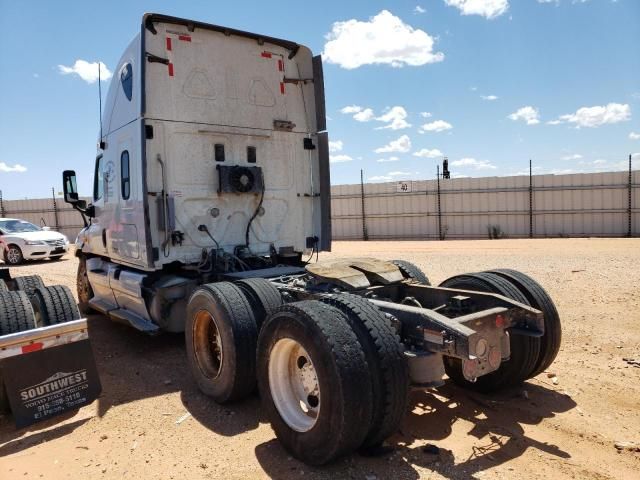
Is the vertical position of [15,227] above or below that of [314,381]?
above

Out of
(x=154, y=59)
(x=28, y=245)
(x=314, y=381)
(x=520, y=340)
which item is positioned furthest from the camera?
(x=28, y=245)

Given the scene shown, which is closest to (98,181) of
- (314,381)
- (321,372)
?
(314,381)

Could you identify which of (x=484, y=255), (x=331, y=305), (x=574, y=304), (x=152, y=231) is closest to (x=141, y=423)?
(x=331, y=305)

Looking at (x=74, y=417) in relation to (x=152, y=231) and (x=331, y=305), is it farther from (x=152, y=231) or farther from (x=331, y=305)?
(x=331, y=305)

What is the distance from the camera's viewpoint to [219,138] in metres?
6.34

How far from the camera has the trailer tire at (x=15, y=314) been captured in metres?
4.32

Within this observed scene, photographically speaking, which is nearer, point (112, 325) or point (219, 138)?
point (219, 138)

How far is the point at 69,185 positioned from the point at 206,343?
4357 mm

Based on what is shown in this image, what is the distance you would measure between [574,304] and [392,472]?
562 cm

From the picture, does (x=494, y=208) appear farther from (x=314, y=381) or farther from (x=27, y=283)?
(x=314, y=381)

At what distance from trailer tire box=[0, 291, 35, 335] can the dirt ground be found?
841mm

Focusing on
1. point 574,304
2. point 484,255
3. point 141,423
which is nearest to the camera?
point 141,423

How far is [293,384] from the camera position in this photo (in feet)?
12.3

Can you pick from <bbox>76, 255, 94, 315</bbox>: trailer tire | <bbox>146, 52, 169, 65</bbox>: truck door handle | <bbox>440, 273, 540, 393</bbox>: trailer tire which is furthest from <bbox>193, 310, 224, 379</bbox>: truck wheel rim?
<bbox>76, 255, 94, 315</bbox>: trailer tire
